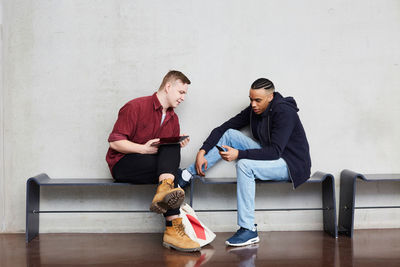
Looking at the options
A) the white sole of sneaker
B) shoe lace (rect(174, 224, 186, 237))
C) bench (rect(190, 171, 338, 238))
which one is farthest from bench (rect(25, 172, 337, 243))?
the white sole of sneaker

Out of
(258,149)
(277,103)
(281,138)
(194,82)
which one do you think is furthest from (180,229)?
(194,82)

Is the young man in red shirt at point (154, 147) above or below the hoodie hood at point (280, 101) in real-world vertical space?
below

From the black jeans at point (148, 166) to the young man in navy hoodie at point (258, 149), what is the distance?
10.6 inches

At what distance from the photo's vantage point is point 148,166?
298 centimetres

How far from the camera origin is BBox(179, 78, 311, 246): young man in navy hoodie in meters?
2.95

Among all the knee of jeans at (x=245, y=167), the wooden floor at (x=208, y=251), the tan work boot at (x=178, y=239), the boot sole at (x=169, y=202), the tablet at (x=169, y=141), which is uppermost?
the tablet at (x=169, y=141)

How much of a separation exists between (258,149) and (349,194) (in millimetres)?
893

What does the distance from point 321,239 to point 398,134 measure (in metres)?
1.21

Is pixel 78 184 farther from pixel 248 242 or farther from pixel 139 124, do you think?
pixel 248 242

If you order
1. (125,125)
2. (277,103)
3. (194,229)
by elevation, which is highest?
(277,103)

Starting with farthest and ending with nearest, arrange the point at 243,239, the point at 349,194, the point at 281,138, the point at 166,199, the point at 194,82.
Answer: the point at 194,82
the point at 349,194
the point at 281,138
the point at 243,239
the point at 166,199

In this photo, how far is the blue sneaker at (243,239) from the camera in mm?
2893

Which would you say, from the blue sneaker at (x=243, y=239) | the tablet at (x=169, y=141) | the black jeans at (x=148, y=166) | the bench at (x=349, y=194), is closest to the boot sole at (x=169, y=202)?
the black jeans at (x=148, y=166)

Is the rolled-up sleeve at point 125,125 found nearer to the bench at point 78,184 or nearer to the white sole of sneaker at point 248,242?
the bench at point 78,184
